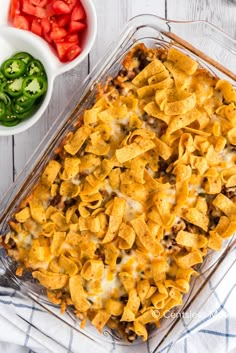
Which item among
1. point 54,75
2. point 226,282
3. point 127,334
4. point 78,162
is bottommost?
point 127,334

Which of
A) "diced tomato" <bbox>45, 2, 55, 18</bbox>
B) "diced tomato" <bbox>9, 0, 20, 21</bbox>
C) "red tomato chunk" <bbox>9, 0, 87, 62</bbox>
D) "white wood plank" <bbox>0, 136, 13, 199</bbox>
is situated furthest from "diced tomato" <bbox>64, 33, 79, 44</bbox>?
"white wood plank" <bbox>0, 136, 13, 199</bbox>

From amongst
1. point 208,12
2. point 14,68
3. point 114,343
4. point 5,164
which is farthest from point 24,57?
point 114,343

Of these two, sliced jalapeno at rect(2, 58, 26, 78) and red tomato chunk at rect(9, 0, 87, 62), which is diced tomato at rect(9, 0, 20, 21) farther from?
sliced jalapeno at rect(2, 58, 26, 78)

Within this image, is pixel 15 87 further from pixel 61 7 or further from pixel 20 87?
pixel 61 7

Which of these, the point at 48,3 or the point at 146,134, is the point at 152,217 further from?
the point at 48,3

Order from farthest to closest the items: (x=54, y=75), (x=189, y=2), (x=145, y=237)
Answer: (x=189, y=2)
(x=54, y=75)
(x=145, y=237)

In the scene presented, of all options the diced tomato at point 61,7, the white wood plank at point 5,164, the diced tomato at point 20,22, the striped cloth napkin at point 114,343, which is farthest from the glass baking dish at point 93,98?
the diced tomato at point 20,22

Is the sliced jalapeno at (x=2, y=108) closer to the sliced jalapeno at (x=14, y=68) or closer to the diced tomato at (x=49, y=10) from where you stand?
the sliced jalapeno at (x=14, y=68)

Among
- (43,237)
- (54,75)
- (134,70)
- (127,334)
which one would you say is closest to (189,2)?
(134,70)
